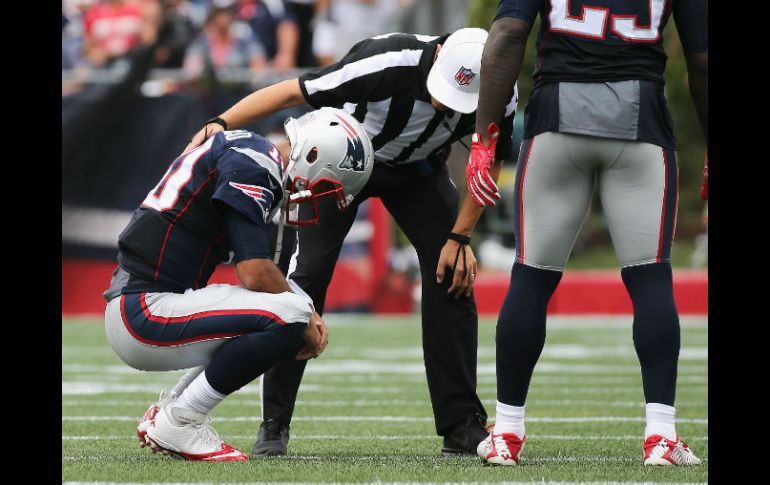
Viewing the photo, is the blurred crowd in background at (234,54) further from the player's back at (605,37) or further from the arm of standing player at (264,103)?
the player's back at (605,37)

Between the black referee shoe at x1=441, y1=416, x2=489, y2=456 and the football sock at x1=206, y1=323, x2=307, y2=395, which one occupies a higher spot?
the football sock at x1=206, y1=323, x2=307, y2=395

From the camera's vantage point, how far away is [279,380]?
15.8ft

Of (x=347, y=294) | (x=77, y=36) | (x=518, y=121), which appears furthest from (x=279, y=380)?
(x=518, y=121)

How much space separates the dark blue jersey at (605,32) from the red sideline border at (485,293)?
29.5 ft

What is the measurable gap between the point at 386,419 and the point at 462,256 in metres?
1.31

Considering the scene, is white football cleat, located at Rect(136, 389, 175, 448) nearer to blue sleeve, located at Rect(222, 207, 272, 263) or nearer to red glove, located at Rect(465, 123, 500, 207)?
blue sleeve, located at Rect(222, 207, 272, 263)

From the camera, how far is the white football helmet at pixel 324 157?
161 inches

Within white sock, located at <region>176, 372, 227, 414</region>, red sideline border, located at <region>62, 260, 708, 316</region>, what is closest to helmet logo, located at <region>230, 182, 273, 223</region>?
white sock, located at <region>176, 372, 227, 414</region>

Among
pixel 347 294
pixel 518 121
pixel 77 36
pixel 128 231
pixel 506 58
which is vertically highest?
pixel 506 58

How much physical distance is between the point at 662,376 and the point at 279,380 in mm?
1459

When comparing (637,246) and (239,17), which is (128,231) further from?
(239,17)

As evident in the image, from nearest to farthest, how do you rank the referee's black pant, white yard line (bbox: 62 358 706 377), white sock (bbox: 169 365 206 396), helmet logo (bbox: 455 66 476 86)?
white sock (bbox: 169 365 206 396)
helmet logo (bbox: 455 66 476 86)
the referee's black pant
white yard line (bbox: 62 358 706 377)

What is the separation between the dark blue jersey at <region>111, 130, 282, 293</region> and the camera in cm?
396

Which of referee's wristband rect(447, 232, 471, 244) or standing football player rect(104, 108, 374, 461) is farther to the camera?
referee's wristband rect(447, 232, 471, 244)
